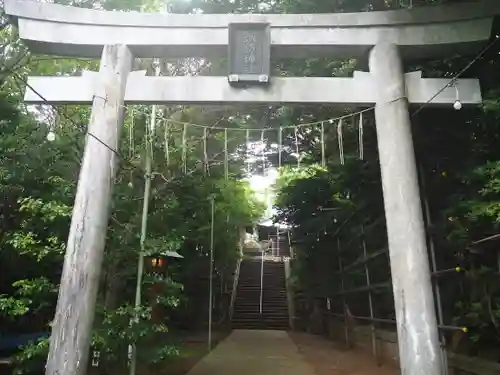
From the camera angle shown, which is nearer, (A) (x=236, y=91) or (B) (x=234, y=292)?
(A) (x=236, y=91)

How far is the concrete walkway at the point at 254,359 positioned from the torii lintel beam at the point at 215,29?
6.28 metres

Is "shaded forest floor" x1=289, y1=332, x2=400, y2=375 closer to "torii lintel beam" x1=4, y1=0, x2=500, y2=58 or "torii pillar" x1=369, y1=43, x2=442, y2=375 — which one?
"torii pillar" x1=369, y1=43, x2=442, y2=375

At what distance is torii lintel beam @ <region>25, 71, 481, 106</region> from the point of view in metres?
5.71

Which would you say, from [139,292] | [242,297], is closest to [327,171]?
[139,292]

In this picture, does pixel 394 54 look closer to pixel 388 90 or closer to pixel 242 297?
pixel 388 90

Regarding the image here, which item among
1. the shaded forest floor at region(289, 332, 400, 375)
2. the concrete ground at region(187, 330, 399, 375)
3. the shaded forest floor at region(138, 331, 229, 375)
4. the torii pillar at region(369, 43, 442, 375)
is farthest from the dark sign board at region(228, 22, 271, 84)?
the shaded forest floor at region(289, 332, 400, 375)

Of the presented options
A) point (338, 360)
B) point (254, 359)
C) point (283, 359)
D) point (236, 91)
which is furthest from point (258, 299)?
point (236, 91)

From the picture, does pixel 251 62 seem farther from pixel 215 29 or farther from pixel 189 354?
pixel 189 354

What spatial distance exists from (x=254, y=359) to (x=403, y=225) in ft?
22.8

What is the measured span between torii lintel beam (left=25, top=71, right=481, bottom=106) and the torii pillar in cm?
24

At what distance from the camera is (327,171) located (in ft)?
33.7

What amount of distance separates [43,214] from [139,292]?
1.78 metres

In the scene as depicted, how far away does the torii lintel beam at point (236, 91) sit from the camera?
5.71 metres

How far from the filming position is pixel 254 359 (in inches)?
420
